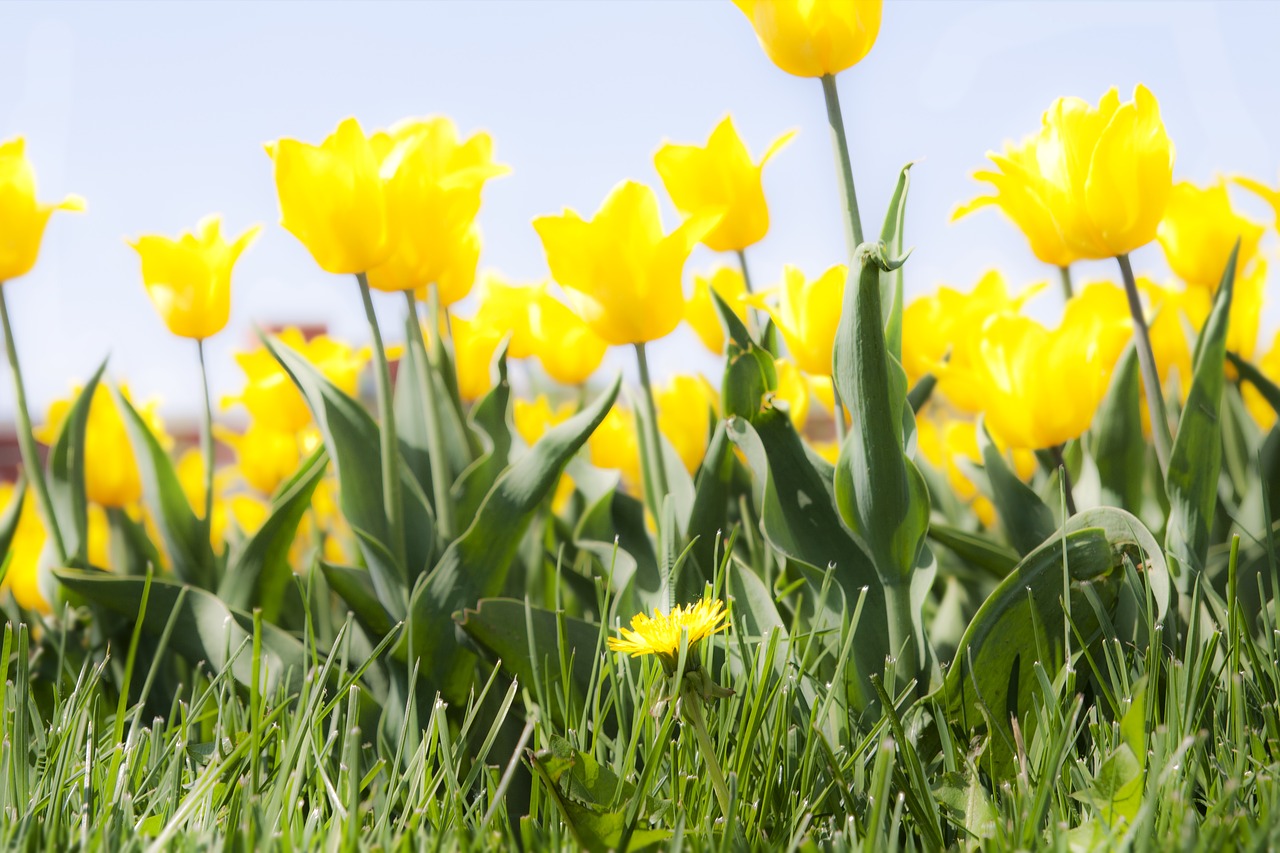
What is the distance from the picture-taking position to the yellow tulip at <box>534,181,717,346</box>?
1.09 metres

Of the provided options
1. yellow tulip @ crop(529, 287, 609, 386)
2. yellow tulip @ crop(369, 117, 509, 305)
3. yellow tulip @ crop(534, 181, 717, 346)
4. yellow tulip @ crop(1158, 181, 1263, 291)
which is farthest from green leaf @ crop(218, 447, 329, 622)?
yellow tulip @ crop(1158, 181, 1263, 291)

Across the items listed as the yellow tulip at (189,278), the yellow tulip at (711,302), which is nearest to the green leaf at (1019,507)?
the yellow tulip at (711,302)

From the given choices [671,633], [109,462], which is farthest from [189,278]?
[671,633]

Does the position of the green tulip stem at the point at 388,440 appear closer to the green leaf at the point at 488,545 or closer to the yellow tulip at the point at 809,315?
the green leaf at the point at 488,545

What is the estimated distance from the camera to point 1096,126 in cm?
97

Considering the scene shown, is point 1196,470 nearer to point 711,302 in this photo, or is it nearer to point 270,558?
point 711,302

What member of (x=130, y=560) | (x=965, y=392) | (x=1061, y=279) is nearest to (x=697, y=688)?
(x=965, y=392)

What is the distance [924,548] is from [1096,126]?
0.42 m

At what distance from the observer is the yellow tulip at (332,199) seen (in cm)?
104

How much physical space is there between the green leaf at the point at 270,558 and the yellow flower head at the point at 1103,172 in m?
0.78

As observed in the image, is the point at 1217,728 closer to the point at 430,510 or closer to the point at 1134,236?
the point at 1134,236

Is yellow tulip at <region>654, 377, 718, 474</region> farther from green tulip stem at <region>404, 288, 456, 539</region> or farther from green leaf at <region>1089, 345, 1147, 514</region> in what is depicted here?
green leaf at <region>1089, 345, 1147, 514</region>

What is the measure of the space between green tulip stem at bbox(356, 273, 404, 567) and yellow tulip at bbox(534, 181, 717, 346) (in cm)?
19

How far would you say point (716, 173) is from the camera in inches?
49.4
